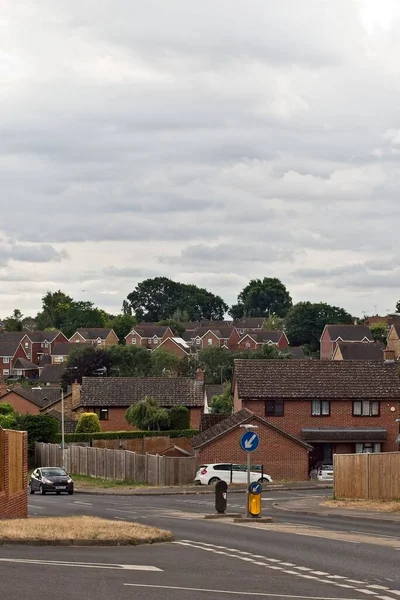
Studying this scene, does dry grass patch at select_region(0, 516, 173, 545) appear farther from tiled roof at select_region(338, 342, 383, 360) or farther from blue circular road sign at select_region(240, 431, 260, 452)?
tiled roof at select_region(338, 342, 383, 360)

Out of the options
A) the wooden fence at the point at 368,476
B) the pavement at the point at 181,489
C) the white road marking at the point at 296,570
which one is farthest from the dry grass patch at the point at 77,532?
the pavement at the point at 181,489

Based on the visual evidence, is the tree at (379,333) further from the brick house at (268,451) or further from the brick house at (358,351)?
the brick house at (268,451)

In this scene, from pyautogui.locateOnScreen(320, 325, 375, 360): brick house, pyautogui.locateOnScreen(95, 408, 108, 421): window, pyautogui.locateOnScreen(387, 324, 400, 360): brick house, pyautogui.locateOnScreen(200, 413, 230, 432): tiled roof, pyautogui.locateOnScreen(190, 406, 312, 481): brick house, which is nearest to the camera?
pyautogui.locateOnScreen(190, 406, 312, 481): brick house

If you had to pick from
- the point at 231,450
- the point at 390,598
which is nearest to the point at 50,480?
the point at 231,450

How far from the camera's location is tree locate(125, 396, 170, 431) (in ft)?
271

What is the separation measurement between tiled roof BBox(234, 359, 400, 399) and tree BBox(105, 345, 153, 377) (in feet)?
293

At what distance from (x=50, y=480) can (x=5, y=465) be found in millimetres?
28143

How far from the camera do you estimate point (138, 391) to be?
293 feet

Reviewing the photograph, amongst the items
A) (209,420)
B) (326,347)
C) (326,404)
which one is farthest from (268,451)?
(326,347)

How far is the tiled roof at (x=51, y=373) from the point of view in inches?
7234

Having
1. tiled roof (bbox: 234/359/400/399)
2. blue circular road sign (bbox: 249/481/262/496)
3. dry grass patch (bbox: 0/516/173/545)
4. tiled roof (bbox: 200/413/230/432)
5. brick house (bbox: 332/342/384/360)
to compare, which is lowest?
tiled roof (bbox: 200/413/230/432)

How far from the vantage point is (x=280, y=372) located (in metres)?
74.4

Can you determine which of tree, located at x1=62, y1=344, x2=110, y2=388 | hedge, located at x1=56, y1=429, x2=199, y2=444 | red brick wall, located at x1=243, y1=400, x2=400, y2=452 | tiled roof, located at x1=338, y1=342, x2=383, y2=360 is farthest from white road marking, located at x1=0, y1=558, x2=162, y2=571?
tiled roof, located at x1=338, y1=342, x2=383, y2=360

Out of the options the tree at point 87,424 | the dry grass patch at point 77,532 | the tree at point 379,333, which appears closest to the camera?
the dry grass patch at point 77,532
